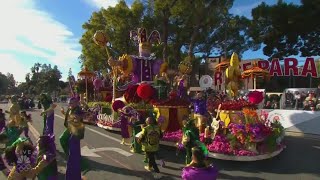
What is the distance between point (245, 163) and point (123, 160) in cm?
356

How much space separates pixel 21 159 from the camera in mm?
6820

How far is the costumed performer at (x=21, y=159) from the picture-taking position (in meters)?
6.74

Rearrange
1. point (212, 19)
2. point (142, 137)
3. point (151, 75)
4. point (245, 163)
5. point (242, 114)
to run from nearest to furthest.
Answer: point (142, 137), point (245, 163), point (242, 114), point (151, 75), point (212, 19)

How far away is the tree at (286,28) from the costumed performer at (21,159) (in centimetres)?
3547

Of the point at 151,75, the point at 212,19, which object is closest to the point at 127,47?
the point at 212,19

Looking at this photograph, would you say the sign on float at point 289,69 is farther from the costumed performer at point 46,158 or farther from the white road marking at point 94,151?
the costumed performer at point 46,158

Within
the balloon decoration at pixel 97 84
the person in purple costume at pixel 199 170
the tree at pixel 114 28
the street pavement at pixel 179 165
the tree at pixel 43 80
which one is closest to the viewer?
the person in purple costume at pixel 199 170

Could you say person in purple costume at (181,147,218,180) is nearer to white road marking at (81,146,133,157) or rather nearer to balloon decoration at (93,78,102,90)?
white road marking at (81,146,133,157)

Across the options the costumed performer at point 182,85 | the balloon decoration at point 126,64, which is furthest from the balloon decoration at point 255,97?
the balloon decoration at point 126,64

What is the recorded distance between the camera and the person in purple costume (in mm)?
6211

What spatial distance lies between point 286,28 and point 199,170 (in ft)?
121

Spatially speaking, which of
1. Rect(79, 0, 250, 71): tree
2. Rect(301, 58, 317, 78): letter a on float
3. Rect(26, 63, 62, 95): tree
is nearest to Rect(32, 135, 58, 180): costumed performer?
Rect(301, 58, 317, 78): letter a on float

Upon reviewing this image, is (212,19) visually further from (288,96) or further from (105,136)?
(105,136)

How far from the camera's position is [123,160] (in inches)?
449
